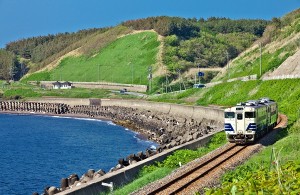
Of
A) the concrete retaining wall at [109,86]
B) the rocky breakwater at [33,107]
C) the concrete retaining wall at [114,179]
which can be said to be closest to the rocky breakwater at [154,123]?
the rocky breakwater at [33,107]

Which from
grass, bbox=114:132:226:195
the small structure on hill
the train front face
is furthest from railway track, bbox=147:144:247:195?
the small structure on hill

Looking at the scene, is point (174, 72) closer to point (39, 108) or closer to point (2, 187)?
point (39, 108)

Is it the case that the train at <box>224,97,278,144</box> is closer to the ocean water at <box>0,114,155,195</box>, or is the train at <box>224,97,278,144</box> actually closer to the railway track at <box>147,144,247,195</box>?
the railway track at <box>147,144,247,195</box>

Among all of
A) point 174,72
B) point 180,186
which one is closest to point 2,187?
point 180,186

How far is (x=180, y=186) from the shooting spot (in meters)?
25.8

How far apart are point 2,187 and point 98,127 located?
5842cm

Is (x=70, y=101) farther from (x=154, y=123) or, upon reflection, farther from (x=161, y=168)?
(x=161, y=168)

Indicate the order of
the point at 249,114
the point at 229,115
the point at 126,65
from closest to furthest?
the point at 249,114
the point at 229,115
the point at 126,65

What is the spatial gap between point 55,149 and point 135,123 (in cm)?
2778

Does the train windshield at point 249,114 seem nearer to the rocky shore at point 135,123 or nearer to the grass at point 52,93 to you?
the rocky shore at point 135,123

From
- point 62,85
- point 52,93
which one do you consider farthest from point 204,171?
Answer: point 62,85

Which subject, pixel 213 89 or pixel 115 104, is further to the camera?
pixel 115 104

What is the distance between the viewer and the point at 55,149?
2965 inches

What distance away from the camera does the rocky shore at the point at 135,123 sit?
3966 centimetres
